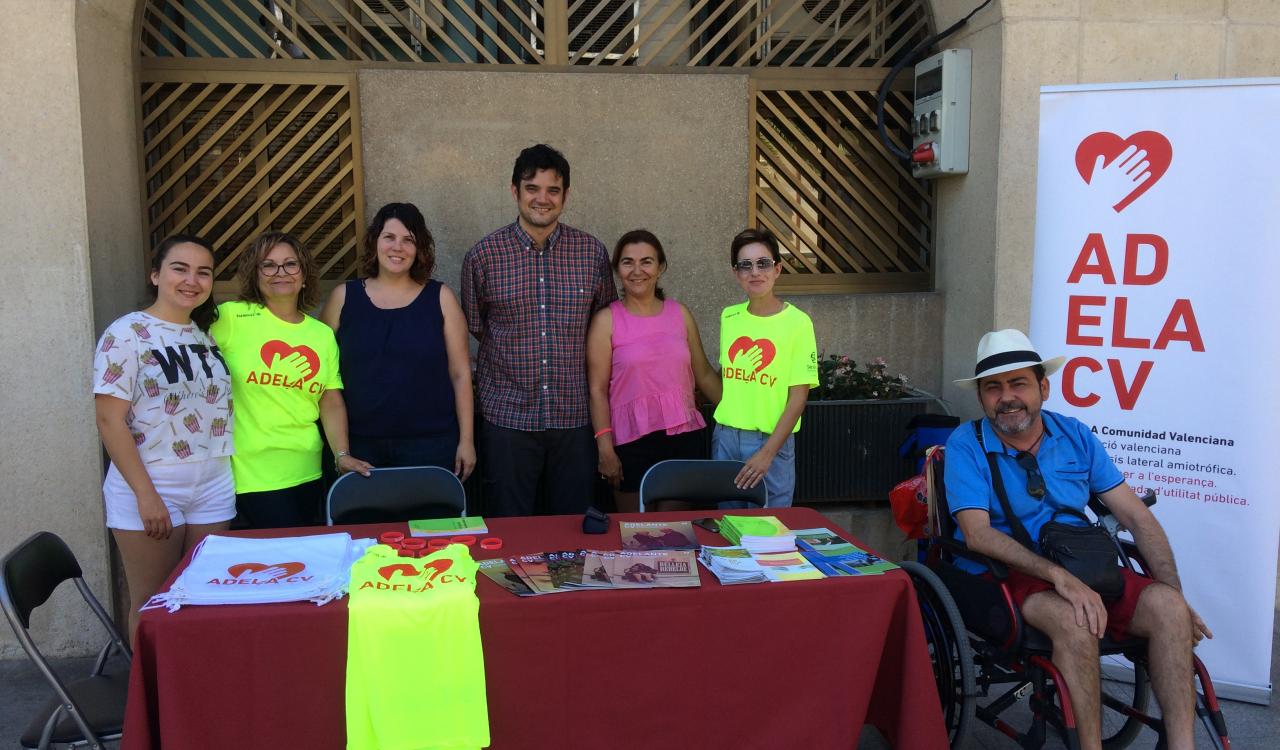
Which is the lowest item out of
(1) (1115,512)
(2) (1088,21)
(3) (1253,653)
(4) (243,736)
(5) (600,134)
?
(3) (1253,653)

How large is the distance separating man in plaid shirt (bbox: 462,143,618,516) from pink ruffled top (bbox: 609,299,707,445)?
0.52ft

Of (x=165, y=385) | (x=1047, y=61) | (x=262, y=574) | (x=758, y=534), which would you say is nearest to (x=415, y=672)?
Result: (x=262, y=574)

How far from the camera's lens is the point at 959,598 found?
10.2 feet

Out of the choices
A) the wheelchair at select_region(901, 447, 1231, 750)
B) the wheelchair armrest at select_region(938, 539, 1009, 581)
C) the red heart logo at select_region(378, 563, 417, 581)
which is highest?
the red heart logo at select_region(378, 563, 417, 581)

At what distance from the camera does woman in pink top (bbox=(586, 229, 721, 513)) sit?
3852mm

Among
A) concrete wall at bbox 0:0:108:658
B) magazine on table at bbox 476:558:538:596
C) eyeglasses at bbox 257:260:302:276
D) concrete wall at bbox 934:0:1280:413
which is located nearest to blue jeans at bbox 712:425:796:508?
magazine on table at bbox 476:558:538:596

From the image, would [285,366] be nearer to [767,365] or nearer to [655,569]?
[655,569]

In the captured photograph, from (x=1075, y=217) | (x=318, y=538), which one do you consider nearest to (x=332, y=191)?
(x=318, y=538)

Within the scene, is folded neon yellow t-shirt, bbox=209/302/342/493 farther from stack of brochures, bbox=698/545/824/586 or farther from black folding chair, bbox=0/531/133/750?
stack of brochures, bbox=698/545/824/586

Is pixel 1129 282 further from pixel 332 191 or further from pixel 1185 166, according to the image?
pixel 332 191

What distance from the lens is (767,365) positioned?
12.4 feet

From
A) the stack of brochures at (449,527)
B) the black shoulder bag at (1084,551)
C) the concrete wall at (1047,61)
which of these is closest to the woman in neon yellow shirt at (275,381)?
the stack of brochures at (449,527)

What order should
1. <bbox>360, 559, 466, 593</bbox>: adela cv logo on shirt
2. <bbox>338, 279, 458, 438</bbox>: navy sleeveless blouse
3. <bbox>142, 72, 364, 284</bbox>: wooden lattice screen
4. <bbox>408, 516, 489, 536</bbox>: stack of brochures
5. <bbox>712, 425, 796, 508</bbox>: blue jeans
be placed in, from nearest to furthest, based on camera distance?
<bbox>360, 559, 466, 593</bbox>: adela cv logo on shirt < <bbox>408, 516, 489, 536</bbox>: stack of brochures < <bbox>338, 279, 458, 438</bbox>: navy sleeveless blouse < <bbox>712, 425, 796, 508</bbox>: blue jeans < <bbox>142, 72, 364, 284</bbox>: wooden lattice screen

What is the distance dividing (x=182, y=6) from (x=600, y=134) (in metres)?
2.19
